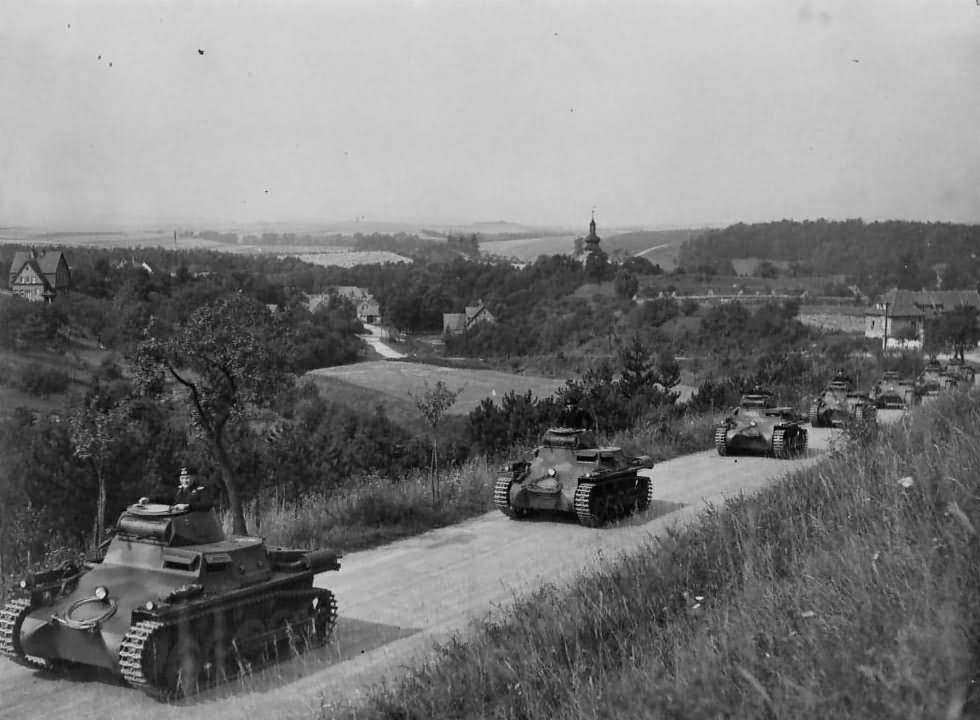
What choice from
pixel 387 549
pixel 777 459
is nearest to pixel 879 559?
Answer: pixel 387 549

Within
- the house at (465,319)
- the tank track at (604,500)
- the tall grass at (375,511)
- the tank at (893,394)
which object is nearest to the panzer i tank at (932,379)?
the tank at (893,394)

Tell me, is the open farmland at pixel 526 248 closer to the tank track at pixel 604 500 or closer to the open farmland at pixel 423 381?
the open farmland at pixel 423 381

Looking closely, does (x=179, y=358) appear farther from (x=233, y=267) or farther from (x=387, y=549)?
(x=233, y=267)

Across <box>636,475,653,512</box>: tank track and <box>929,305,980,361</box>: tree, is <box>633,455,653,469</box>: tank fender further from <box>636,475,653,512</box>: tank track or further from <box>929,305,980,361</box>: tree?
<box>929,305,980,361</box>: tree

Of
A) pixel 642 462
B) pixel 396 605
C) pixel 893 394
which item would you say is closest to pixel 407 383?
pixel 893 394

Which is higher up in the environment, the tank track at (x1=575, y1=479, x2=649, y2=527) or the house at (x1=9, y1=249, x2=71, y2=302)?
the house at (x1=9, y1=249, x2=71, y2=302)

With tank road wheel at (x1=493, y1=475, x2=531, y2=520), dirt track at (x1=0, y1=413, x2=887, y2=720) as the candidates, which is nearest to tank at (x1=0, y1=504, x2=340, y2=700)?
dirt track at (x1=0, y1=413, x2=887, y2=720)

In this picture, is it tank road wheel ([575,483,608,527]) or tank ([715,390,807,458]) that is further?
tank ([715,390,807,458])
